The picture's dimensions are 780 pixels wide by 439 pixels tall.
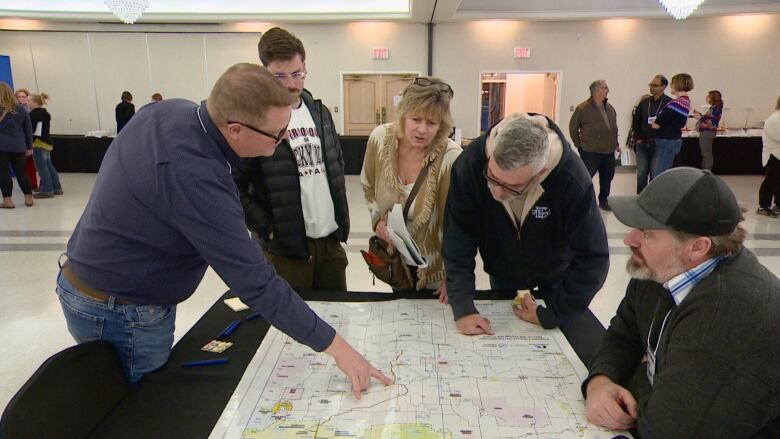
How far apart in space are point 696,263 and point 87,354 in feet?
4.25

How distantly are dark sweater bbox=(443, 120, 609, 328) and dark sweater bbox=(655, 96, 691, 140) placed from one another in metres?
4.94

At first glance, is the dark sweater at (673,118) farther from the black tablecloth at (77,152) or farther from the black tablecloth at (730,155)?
the black tablecloth at (77,152)

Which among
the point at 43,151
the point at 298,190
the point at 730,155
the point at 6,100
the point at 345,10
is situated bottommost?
the point at 730,155

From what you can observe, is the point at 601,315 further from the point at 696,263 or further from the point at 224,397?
the point at 224,397

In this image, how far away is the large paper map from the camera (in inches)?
40.7

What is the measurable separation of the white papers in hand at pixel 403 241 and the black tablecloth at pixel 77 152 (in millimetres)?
8767

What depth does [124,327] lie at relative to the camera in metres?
1.27

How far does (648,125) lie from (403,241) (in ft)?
17.4

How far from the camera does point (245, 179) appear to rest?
1.83 metres

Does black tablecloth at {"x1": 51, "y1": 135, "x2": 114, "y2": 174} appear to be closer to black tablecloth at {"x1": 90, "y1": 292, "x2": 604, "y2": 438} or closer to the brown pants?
the brown pants

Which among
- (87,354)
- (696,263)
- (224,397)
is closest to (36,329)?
(87,354)

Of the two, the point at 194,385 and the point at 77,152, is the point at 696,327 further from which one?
the point at 77,152

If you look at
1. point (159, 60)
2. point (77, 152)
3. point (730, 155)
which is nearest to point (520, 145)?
point (730, 155)

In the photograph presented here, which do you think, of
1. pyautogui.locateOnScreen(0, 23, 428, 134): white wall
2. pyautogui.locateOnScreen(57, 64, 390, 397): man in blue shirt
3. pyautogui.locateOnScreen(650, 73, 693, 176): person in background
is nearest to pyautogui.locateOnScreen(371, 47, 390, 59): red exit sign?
pyautogui.locateOnScreen(0, 23, 428, 134): white wall
